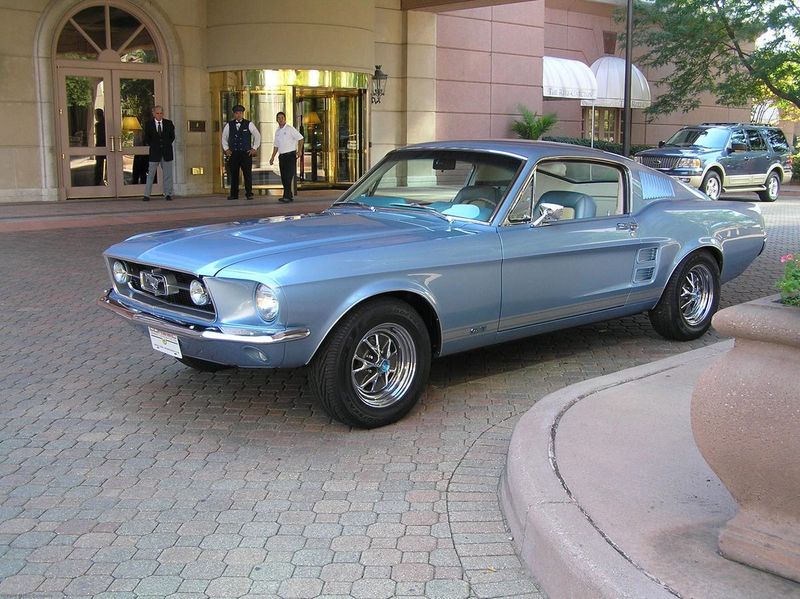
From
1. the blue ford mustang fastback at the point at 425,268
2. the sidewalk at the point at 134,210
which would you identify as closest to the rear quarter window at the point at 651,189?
the blue ford mustang fastback at the point at 425,268

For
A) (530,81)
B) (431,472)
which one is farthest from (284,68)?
(431,472)

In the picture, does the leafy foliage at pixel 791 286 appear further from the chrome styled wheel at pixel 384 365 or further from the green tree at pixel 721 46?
the green tree at pixel 721 46

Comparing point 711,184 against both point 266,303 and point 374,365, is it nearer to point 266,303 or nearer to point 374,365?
point 374,365

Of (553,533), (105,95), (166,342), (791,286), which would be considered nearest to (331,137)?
(105,95)

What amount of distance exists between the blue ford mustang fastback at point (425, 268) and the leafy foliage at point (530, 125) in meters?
17.9

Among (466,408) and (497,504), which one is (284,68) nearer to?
(466,408)

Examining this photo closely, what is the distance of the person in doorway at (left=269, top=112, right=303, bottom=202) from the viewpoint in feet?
60.1

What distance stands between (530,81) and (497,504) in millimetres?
23210

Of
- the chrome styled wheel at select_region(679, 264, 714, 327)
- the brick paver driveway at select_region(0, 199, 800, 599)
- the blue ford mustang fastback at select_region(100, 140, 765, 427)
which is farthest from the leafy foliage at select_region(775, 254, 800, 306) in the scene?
the chrome styled wheel at select_region(679, 264, 714, 327)

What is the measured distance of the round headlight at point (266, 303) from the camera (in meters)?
4.56

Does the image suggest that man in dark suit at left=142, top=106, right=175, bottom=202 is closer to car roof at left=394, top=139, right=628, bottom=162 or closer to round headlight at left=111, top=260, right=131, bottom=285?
A: car roof at left=394, top=139, right=628, bottom=162

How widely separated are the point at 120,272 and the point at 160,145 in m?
13.4

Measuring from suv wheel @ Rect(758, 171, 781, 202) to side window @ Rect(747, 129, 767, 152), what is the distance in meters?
0.78

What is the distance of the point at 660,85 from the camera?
3334 centimetres
